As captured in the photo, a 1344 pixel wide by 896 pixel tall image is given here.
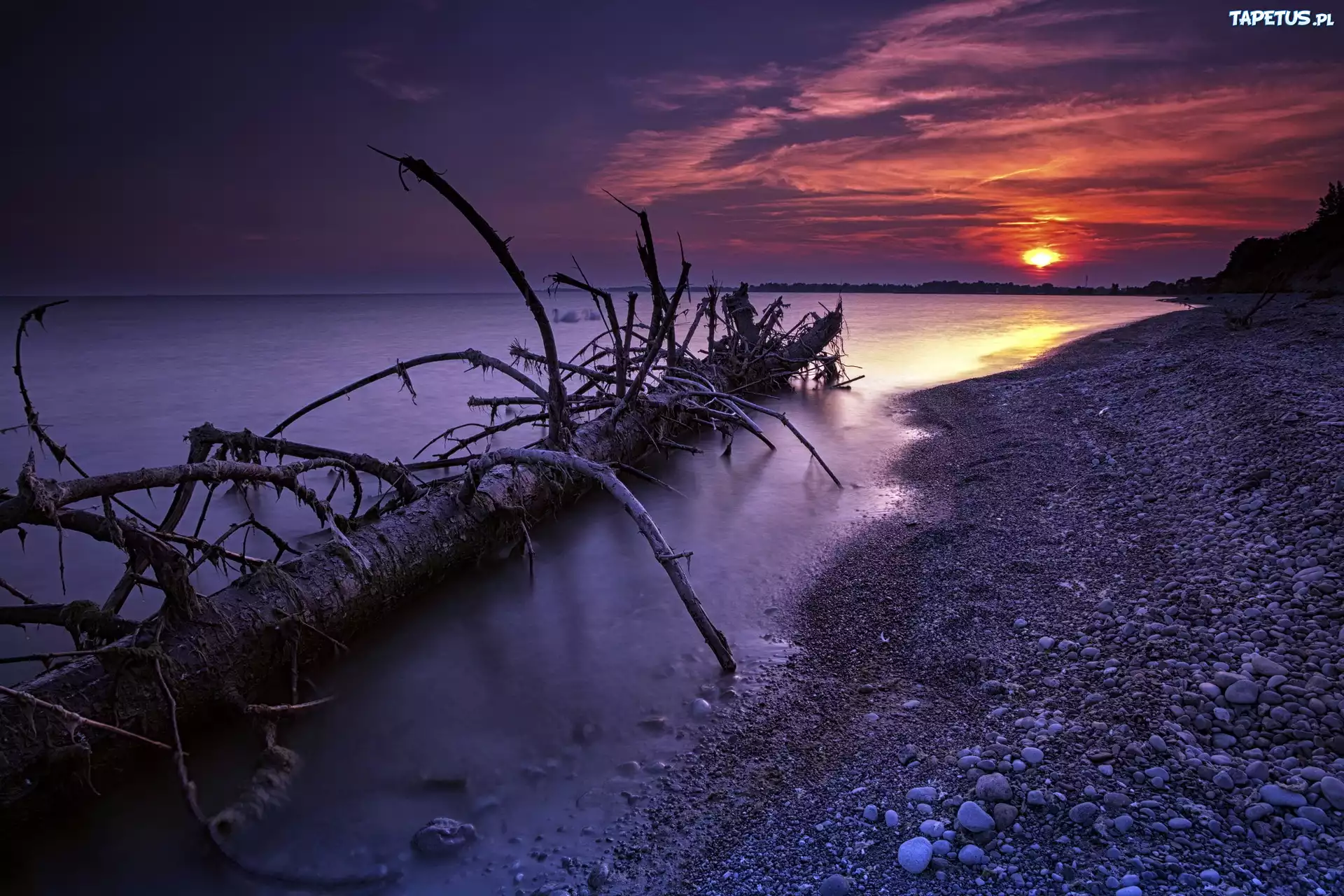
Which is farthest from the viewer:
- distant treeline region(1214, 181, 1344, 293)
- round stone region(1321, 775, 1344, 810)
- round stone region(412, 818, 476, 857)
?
distant treeline region(1214, 181, 1344, 293)

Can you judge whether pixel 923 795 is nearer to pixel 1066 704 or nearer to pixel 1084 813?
pixel 1084 813

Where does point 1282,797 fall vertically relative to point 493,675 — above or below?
above

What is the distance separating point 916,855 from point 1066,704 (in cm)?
92

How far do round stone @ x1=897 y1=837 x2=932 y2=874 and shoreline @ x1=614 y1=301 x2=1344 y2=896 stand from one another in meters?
0.03

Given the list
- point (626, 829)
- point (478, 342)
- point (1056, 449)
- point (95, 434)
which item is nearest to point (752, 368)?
point (1056, 449)

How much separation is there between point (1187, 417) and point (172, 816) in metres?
6.92

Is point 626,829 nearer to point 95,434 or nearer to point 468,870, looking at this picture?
point 468,870

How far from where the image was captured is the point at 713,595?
392cm

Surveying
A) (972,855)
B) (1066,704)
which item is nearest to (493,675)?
(972,855)

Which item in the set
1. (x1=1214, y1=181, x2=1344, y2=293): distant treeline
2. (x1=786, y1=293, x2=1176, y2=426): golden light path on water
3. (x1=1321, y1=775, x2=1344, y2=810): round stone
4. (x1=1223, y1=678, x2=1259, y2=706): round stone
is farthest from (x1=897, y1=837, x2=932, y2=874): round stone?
(x1=1214, y1=181, x2=1344, y2=293): distant treeline

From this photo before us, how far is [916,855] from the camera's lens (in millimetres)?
1747

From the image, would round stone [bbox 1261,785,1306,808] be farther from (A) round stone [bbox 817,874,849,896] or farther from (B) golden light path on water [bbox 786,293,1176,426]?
(B) golden light path on water [bbox 786,293,1176,426]

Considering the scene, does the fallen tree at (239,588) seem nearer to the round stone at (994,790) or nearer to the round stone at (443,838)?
the round stone at (443,838)

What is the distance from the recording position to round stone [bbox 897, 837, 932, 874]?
67.9 inches
